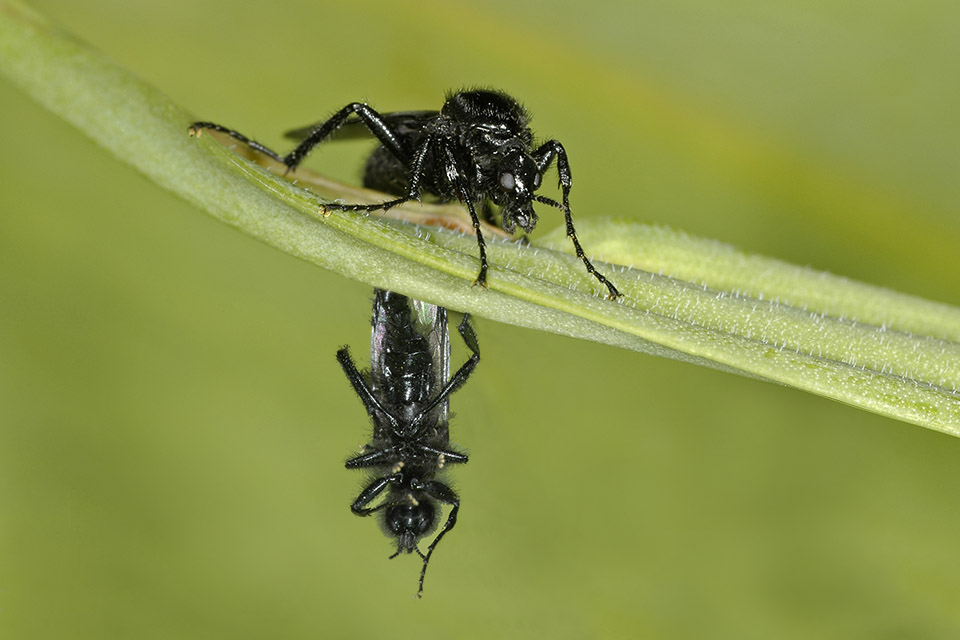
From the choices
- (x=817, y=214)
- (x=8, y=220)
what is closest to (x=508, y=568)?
(x=8, y=220)

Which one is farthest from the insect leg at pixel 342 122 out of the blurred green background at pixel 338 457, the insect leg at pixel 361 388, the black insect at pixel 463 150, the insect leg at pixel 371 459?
the insect leg at pixel 371 459

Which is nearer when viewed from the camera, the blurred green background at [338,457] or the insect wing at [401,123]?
the blurred green background at [338,457]

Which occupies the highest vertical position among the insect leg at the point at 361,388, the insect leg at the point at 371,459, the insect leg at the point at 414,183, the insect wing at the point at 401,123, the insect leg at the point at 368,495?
the insect wing at the point at 401,123

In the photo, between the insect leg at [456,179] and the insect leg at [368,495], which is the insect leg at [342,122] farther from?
the insect leg at [368,495]

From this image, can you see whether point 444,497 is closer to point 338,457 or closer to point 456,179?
point 338,457

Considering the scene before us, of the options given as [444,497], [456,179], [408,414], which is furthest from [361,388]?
[456,179]
